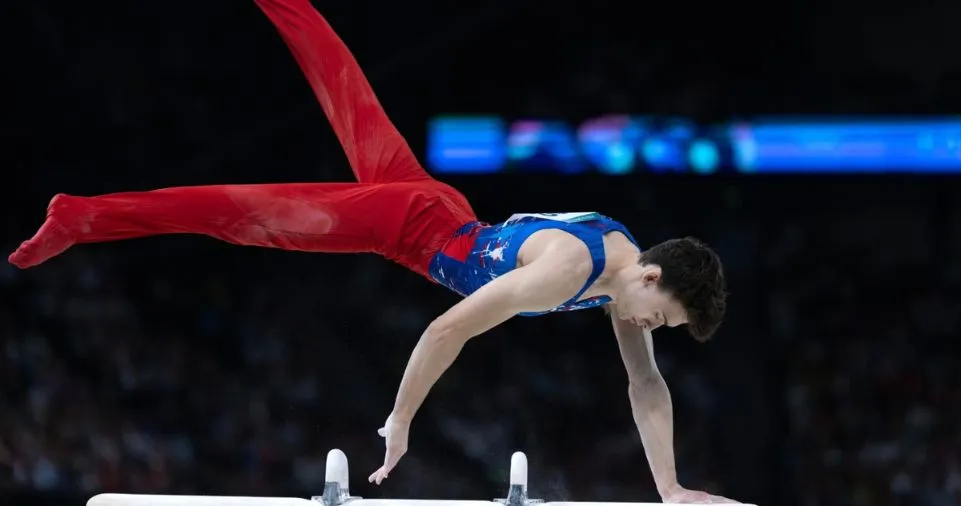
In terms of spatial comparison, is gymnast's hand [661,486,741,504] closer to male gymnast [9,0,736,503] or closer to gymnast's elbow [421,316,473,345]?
male gymnast [9,0,736,503]

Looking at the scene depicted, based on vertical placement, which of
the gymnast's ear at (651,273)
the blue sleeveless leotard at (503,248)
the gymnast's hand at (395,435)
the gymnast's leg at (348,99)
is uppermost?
the gymnast's leg at (348,99)

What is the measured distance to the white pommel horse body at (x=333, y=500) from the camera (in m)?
3.07

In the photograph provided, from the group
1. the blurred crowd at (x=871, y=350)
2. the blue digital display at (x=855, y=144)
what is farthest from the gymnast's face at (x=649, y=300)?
the blurred crowd at (x=871, y=350)

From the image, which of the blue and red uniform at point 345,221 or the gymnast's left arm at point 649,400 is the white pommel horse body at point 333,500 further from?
the blue and red uniform at point 345,221

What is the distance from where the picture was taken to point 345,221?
333 cm

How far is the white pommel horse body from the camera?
3.07 m

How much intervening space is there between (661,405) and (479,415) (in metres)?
2.88

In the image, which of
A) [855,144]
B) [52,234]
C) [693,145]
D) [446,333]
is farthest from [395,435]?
[855,144]

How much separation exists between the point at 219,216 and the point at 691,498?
1641 mm

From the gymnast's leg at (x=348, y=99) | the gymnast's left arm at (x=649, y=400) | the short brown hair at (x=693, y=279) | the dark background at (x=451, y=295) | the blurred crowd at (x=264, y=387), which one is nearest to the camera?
the short brown hair at (x=693, y=279)

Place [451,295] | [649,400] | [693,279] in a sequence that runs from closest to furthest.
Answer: [693,279], [649,400], [451,295]

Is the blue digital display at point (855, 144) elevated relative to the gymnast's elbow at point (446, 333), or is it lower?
elevated

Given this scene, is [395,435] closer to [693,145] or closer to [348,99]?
[348,99]

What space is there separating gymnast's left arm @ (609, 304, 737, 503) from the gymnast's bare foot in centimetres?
168
